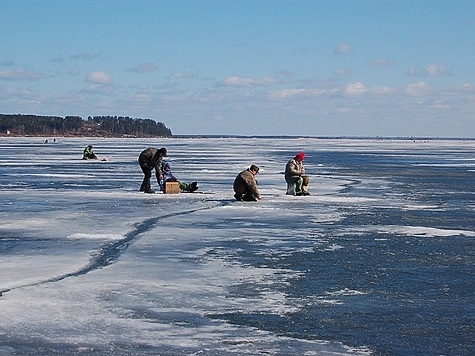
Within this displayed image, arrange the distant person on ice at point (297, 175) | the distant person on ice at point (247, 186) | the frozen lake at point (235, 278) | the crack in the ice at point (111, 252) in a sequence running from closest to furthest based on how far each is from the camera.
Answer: the frozen lake at point (235, 278), the crack in the ice at point (111, 252), the distant person on ice at point (247, 186), the distant person on ice at point (297, 175)

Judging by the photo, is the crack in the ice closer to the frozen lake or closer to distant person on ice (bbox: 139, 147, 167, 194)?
the frozen lake

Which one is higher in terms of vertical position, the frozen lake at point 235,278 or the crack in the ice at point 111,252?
the frozen lake at point 235,278

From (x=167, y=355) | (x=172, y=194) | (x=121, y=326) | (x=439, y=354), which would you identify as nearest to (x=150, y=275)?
(x=121, y=326)

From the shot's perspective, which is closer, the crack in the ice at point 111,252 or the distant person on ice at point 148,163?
the crack in the ice at point 111,252

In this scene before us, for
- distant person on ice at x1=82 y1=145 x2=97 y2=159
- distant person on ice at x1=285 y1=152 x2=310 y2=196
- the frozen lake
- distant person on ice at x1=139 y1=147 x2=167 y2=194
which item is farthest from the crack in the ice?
distant person on ice at x1=82 y1=145 x2=97 y2=159

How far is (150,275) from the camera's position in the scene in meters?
10.2

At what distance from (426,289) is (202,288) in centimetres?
252

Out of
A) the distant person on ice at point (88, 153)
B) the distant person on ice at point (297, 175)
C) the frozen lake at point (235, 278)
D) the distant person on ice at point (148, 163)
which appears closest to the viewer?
the frozen lake at point (235, 278)

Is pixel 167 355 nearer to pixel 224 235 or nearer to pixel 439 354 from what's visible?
pixel 439 354

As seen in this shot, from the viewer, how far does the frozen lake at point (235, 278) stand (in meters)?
7.18

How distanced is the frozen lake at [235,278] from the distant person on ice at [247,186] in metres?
0.85

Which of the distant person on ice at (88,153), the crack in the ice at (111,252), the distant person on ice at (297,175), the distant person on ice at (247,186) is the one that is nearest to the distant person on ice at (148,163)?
the distant person on ice at (247,186)

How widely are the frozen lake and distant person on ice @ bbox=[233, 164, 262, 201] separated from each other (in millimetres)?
853

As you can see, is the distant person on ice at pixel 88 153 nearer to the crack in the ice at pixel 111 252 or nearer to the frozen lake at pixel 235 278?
the frozen lake at pixel 235 278
